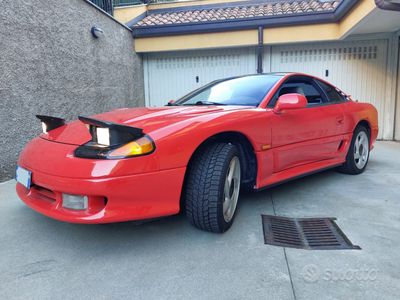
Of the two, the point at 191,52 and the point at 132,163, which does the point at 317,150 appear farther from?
the point at 191,52

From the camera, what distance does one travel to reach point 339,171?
4.12 metres

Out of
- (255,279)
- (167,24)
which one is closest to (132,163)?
(255,279)

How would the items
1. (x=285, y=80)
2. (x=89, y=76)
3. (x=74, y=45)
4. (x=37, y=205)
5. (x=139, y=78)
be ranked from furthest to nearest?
(x=139, y=78)
(x=89, y=76)
(x=74, y=45)
(x=285, y=80)
(x=37, y=205)

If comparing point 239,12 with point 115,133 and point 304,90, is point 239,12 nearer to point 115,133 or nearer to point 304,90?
point 304,90

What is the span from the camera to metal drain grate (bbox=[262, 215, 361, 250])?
218cm

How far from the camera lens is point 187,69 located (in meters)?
8.21

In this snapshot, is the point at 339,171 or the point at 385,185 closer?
the point at 385,185

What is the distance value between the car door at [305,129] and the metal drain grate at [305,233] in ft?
1.57

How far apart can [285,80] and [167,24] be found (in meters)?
5.34

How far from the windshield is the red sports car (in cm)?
1

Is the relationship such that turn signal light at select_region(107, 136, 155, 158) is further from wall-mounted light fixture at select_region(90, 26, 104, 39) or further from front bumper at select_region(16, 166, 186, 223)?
wall-mounted light fixture at select_region(90, 26, 104, 39)

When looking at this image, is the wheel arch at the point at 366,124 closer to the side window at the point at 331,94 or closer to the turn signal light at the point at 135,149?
the side window at the point at 331,94

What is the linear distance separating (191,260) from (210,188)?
472 millimetres

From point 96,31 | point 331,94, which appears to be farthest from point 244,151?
point 96,31
